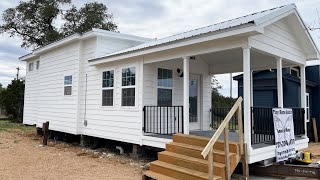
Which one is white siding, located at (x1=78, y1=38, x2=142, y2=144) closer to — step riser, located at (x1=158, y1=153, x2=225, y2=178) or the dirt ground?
the dirt ground

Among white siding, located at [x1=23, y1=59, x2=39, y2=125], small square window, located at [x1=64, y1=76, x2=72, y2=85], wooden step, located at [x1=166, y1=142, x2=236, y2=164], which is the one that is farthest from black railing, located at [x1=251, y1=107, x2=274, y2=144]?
white siding, located at [x1=23, y1=59, x2=39, y2=125]

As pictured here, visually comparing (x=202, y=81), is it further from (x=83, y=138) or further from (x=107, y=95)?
(x=83, y=138)

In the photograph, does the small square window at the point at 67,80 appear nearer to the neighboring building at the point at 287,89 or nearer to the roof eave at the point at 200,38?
the roof eave at the point at 200,38

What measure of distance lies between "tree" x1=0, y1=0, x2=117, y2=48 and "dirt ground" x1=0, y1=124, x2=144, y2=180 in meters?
19.5

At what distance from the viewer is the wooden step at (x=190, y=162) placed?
5242 millimetres

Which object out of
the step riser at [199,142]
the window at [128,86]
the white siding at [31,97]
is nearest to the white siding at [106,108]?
the window at [128,86]

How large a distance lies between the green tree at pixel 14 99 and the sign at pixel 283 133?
22.3 metres

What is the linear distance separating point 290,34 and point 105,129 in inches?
252

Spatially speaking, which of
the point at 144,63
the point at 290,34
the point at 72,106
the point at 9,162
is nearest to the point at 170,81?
the point at 144,63

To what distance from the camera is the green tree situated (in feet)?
78.9

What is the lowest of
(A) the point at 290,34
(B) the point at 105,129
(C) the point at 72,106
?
(B) the point at 105,129

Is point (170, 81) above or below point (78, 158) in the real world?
above

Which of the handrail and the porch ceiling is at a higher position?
the porch ceiling

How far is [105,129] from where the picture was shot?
977cm
